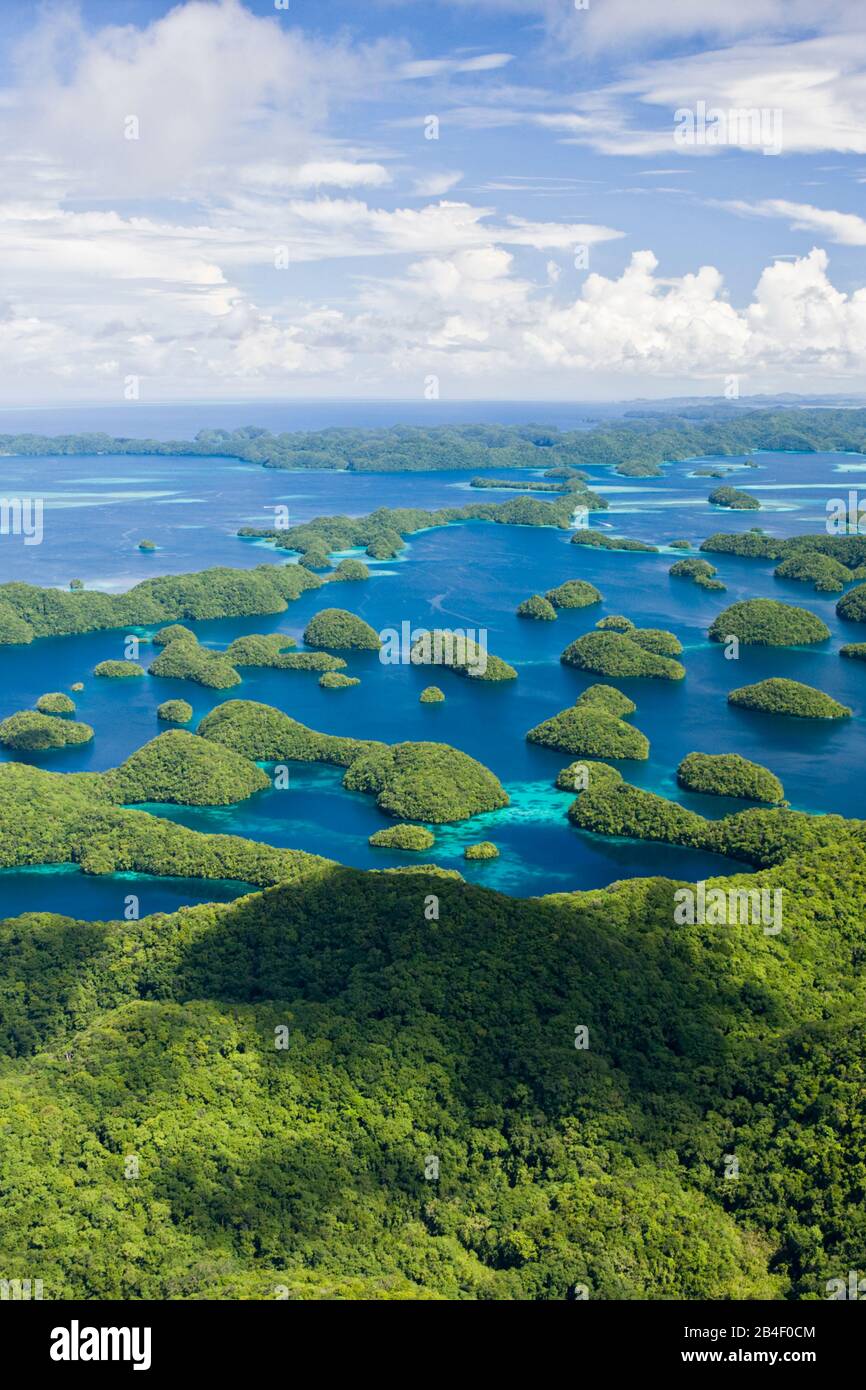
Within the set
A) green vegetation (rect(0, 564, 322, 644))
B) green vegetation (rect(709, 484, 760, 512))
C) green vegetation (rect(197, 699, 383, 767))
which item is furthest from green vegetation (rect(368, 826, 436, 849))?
green vegetation (rect(709, 484, 760, 512))

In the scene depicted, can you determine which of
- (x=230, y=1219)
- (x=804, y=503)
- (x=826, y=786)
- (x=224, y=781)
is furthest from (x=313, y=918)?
(x=804, y=503)

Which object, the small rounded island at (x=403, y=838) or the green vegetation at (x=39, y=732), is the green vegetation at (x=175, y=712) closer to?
the green vegetation at (x=39, y=732)

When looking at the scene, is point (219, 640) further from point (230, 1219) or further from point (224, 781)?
point (230, 1219)

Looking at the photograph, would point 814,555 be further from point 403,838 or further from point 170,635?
point 403,838

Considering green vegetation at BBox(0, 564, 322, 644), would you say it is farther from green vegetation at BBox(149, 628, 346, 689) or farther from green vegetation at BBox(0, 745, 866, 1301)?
green vegetation at BBox(0, 745, 866, 1301)

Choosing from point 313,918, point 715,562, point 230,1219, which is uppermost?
point 715,562

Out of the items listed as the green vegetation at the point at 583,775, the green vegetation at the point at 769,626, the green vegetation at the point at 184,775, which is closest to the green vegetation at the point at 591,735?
the green vegetation at the point at 583,775
